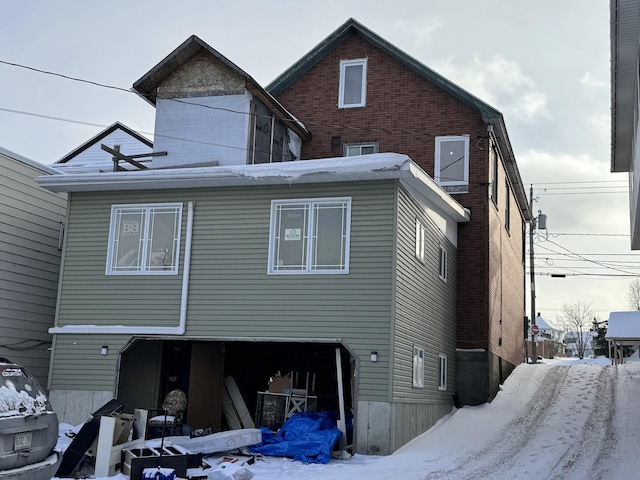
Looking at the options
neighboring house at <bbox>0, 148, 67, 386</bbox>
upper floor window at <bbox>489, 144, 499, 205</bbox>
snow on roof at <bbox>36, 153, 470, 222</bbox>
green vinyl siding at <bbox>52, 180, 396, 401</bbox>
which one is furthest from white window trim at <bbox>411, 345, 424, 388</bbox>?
neighboring house at <bbox>0, 148, 67, 386</bbox>

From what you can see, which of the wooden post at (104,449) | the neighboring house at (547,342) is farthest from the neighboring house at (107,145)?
the neighboring house at (547,342)

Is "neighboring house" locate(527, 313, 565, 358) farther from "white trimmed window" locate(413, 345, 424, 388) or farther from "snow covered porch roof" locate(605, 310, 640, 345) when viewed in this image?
"white trimmed window" locate(413, 345, 424, 388)

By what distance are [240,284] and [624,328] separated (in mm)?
17673

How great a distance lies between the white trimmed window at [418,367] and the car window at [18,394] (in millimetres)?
8274

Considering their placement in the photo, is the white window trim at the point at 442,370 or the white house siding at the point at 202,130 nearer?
the white window trim at the point at 442,370

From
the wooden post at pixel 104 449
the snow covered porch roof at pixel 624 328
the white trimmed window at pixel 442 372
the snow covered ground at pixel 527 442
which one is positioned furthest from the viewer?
the snow covered porch roof at pixel 624 328

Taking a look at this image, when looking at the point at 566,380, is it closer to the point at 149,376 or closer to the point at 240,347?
the point at 240,347

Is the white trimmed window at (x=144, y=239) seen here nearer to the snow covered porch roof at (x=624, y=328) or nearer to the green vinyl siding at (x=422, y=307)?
the green vinyl siding at (x=422, y=307)

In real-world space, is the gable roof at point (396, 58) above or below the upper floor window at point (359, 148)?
above

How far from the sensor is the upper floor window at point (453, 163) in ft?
66.1

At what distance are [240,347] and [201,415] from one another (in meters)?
2.05

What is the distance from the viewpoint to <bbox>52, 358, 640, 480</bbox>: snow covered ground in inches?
482

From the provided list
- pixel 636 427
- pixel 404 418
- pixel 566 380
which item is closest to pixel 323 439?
pixel 404 418

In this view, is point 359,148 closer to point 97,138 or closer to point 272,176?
point 272,176
